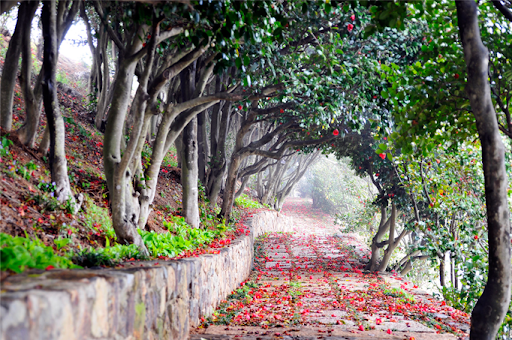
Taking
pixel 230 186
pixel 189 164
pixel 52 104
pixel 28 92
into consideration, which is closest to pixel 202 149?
pixel 230 186

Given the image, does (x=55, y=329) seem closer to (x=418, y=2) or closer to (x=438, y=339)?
(x=418, y=2)

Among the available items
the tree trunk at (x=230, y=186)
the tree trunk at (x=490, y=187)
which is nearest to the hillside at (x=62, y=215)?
the tree trunk at (x=230, y=186)

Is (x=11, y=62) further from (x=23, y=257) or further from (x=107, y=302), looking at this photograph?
(x=107, y=302)

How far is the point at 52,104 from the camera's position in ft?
14.9

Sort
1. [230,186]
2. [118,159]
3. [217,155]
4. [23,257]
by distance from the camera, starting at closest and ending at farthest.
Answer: [23,257]
[118,159]
[230,186]
[217,155]

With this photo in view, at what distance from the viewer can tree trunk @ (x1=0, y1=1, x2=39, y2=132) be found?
5.10m

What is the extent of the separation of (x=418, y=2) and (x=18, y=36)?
5.12m

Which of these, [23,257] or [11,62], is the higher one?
[11,62]

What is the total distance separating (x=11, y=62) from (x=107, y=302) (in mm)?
4559

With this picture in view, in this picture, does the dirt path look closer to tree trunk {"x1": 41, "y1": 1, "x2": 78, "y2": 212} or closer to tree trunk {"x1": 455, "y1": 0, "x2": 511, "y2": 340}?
tree trunk {"x1": 455, "y1": 0, "x2": 511, "y2": 340}

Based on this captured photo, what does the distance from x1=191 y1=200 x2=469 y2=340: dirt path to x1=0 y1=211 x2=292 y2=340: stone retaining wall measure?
0.57 metres

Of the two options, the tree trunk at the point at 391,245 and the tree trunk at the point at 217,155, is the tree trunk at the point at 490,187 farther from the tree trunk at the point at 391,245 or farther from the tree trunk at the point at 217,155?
the tree trunk at the point at 391,245

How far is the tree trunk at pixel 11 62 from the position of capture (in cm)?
510

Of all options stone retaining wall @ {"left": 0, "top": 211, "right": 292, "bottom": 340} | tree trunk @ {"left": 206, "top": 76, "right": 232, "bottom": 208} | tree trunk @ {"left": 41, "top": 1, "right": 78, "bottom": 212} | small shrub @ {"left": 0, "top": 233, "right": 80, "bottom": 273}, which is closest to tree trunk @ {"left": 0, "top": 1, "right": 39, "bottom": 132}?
tree trunk @ {"left": 41, "top": 1, "right": 78, "bottom": 212}
